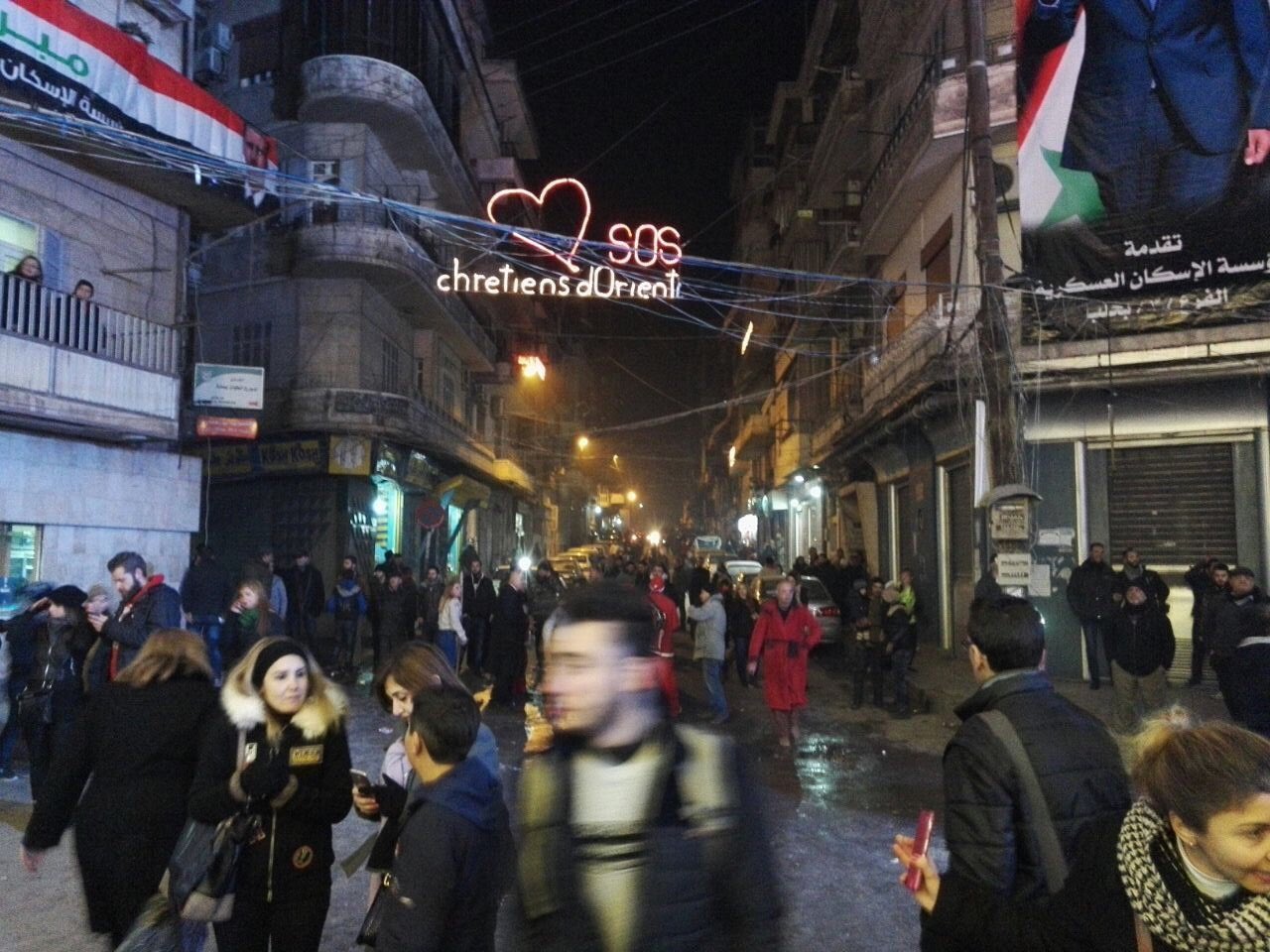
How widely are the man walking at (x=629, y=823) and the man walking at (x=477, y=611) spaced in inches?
498

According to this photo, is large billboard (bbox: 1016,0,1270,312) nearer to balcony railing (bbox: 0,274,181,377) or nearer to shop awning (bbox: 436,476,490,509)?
balcony railing (bbox: 0,274,181,377)

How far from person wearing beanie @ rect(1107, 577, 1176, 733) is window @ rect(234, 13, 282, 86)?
20734 mm

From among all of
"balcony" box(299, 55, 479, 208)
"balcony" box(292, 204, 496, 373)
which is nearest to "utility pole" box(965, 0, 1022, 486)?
"balcony" box(292, 204, 496, 373)

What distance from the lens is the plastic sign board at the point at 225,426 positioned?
16.2 m

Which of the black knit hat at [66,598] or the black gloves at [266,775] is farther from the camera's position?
the black knit hat at [66,598]

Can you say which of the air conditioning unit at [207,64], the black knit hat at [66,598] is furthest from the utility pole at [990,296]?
the air conditioning unit at [207,64]

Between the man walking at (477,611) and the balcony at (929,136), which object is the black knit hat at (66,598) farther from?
the balcony at (929,136)

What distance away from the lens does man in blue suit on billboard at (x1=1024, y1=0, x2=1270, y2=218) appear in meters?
12.7

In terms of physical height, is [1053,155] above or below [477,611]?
above

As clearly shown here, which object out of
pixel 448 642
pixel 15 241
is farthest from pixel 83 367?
pixel 448 642

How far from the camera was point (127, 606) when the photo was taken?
6.52 m

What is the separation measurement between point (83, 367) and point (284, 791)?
1137 centimetres

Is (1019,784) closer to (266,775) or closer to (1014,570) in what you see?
(266,775)

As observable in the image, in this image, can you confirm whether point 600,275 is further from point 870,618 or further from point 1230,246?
point 1230,246
